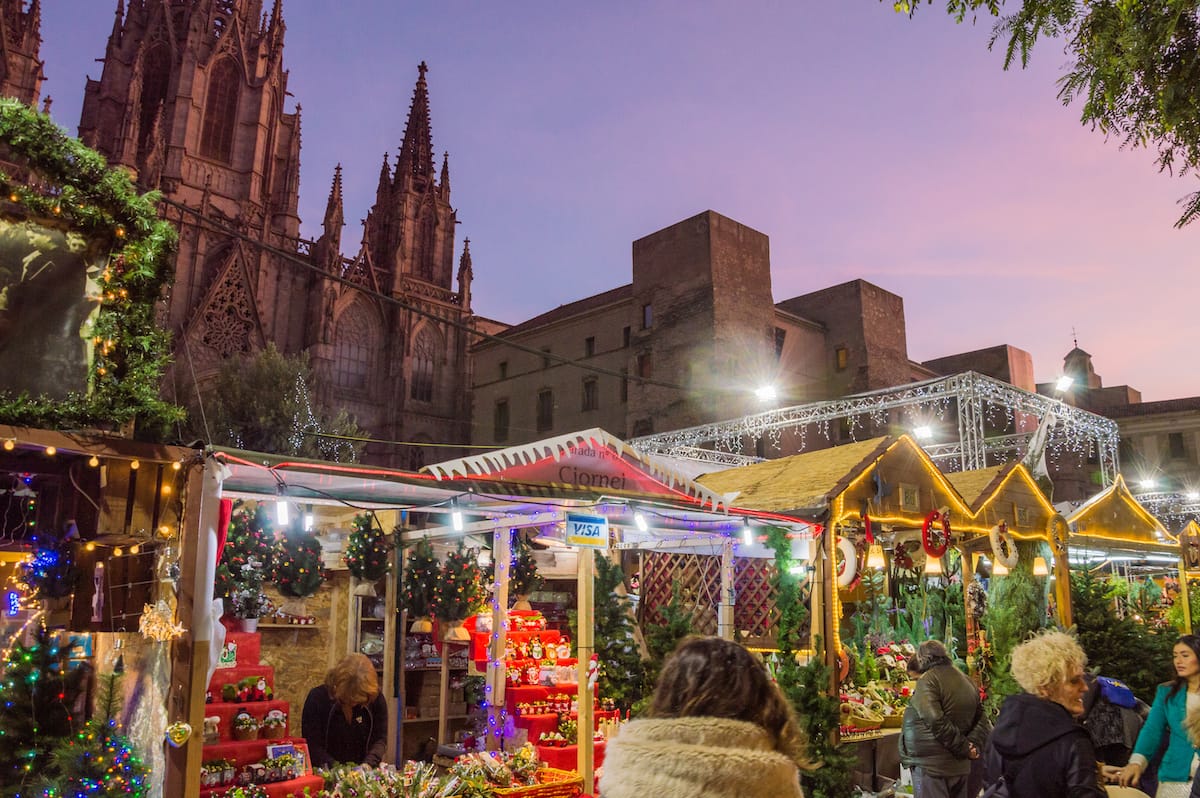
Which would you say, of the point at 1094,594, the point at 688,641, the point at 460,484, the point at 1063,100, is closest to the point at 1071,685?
the point at 688,641

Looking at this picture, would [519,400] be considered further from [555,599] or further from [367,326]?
[555,599]

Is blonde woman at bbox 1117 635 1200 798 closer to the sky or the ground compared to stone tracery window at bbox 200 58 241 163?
closer to the ground

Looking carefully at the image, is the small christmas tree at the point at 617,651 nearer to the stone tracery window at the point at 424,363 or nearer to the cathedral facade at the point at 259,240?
the cathedral facade at the point at 259,240

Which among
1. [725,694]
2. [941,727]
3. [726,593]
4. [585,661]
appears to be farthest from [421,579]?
[725,694]

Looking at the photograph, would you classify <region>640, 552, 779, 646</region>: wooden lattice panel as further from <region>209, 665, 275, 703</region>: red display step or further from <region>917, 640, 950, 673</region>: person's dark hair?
<region>209, 665, 275, 703</region>: red display step

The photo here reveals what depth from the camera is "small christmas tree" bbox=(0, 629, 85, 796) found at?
15.2 feet

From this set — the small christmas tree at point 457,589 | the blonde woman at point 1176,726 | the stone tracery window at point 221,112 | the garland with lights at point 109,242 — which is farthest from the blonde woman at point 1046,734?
the stone tracery window at point 221,112

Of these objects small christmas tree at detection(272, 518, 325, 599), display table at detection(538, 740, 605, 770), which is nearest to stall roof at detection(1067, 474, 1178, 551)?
display table at detection(538, 740, 605, 770)

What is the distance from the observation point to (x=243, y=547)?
8.88 meters

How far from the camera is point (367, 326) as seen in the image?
44656 mm

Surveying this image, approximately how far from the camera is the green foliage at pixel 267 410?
31.1 metres

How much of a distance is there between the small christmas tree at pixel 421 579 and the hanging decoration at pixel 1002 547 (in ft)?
21.9

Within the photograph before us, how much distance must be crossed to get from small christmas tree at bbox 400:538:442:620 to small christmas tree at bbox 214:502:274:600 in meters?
1.49

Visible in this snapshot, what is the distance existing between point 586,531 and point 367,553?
3.35 m
